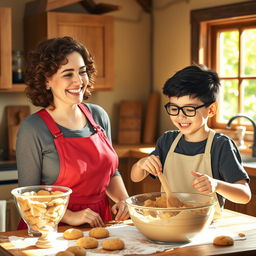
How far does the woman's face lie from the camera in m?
2.46

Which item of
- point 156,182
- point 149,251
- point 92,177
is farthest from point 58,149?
point 156,182

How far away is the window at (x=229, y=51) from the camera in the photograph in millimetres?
4254

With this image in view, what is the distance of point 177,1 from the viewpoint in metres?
4.70

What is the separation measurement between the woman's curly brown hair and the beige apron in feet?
1.93

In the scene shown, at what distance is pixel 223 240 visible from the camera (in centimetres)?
185

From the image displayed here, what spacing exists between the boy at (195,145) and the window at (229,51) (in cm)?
196

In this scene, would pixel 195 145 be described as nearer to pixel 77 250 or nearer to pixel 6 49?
pixel 77 250

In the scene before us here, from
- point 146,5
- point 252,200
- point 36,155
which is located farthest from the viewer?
point 146,5

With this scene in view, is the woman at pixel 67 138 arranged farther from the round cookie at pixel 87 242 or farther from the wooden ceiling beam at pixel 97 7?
the wooden ceiling beam at pixel 97 7

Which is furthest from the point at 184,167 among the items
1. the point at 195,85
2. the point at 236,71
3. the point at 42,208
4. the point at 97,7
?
the point at 97,7

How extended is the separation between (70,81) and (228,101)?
7.54 ft

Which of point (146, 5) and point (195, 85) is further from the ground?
point (146, 5)

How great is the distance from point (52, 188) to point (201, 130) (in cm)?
66

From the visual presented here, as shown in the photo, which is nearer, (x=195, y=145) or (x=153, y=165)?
(x=153, y=165)
